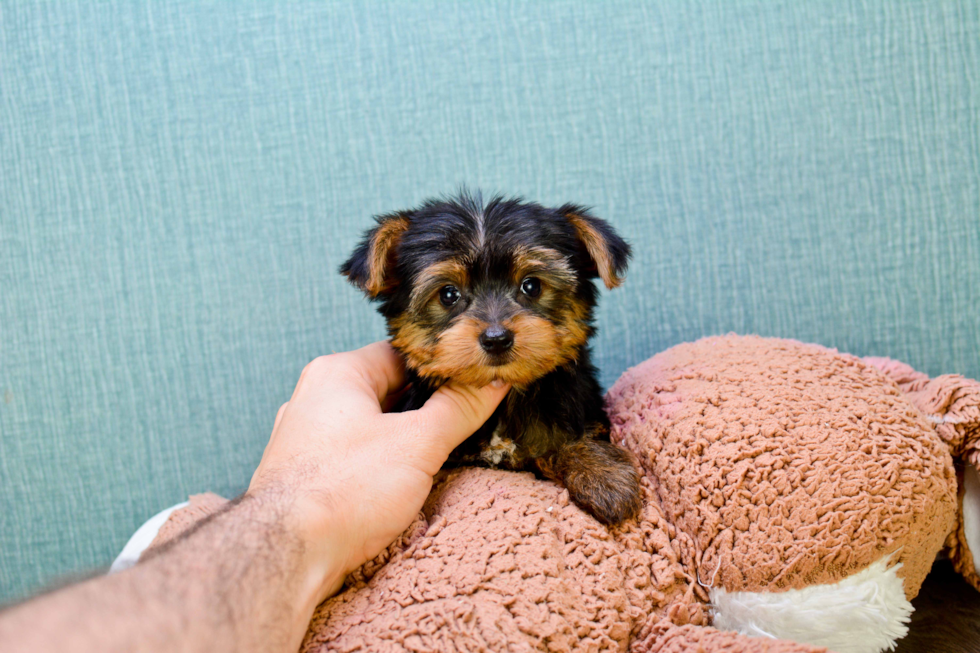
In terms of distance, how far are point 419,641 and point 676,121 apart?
2.58 metres

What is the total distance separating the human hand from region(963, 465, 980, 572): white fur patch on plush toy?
1.65 meters

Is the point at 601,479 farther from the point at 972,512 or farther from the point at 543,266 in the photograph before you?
the point at 972,512

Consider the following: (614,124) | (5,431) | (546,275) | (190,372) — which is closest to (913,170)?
(614,124)

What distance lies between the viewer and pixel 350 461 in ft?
5.73

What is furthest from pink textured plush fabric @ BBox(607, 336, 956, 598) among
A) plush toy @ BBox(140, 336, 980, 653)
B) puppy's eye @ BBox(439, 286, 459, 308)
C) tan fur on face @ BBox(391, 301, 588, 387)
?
puppy's eye @ BBox(439, 286, 459, 308)

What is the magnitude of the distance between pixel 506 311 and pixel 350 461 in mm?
749

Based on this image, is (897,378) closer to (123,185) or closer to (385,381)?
(385,381)

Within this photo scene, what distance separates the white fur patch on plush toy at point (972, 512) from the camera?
79.3 inches

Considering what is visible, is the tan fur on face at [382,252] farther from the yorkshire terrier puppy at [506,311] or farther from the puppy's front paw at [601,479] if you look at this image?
the puppy's front paw at [601,479]

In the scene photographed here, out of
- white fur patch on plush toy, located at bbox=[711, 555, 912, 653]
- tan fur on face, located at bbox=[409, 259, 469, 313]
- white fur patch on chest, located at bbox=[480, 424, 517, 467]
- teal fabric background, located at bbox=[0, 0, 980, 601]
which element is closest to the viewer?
white fur patch on plush toy, located at bbox=[711, 555, 912, 653]

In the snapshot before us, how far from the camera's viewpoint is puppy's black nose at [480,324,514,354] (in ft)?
6.43

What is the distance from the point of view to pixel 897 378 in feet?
7.74

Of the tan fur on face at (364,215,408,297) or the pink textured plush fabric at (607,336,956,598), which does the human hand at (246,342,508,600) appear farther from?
the pink textured plush fabric at (607,336,956,598)

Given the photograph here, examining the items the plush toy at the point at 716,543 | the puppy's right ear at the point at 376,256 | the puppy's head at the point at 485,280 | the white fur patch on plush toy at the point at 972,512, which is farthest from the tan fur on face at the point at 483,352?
the white fur patch on plush toy at the point at 972,512
